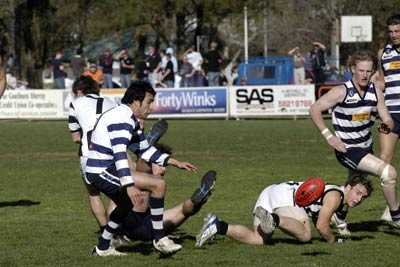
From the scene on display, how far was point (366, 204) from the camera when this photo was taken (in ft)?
47.2

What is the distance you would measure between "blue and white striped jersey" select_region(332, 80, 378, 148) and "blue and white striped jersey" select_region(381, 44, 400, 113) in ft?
4.75

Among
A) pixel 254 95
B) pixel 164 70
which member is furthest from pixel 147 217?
pixel 164 70

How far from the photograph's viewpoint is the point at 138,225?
10.9 m

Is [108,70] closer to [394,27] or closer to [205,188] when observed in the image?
[394,27]

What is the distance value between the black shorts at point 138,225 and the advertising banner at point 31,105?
2414 cm

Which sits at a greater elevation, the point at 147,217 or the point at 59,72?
the point at 59,72

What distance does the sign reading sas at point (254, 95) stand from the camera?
33375 millimetres

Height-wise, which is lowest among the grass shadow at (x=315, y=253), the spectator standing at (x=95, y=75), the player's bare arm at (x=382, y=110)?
the grass shadow at (x=315, y=253)

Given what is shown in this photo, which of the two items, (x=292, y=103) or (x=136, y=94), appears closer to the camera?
(x=136, y=94)

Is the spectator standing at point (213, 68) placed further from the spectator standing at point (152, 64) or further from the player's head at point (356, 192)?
the player's head at point (356, 192)

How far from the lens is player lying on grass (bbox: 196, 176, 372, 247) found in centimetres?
1071

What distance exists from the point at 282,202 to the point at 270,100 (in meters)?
22.7

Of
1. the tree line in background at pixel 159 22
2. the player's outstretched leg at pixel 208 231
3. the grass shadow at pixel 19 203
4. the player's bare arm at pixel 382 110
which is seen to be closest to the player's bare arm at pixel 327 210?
the player's outstretched leg at pixel 208 231

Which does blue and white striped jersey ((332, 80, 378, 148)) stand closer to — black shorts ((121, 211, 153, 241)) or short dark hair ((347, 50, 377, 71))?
short dark hair ((347, 50, 377, 71))
